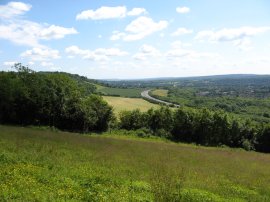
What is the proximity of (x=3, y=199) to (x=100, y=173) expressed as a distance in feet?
24.2

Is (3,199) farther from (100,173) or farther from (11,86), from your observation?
(11,86)

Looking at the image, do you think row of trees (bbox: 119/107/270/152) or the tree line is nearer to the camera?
the tree line

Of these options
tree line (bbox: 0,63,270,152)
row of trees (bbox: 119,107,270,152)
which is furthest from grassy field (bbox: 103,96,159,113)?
row of trees (bbox: 119,107,270,152)

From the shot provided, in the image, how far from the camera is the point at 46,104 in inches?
2520

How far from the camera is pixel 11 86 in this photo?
2343 inches

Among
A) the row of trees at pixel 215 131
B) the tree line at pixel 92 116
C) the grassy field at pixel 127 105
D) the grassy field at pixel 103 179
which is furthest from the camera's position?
the grassy field at pixel 127 105

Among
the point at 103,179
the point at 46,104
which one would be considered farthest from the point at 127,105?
the point at 103,179

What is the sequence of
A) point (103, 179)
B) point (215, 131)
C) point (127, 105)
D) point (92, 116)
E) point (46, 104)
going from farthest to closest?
1. point (127, 105)
2. point (215, 131)
3. point (92, 116)
4. point (46, 104)
5. point (103, 179)

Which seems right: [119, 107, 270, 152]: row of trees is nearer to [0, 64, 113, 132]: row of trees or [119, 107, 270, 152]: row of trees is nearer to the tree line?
the tree line

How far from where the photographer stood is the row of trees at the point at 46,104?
59656 mm

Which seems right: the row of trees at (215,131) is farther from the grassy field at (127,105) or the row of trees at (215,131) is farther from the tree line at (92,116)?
the grassy field at (127,105)

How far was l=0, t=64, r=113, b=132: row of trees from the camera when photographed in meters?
59.7

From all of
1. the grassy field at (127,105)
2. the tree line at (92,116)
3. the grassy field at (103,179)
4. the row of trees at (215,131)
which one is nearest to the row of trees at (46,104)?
the tree line at (92,116)

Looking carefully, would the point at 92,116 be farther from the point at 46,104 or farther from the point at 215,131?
the point at 215,131
